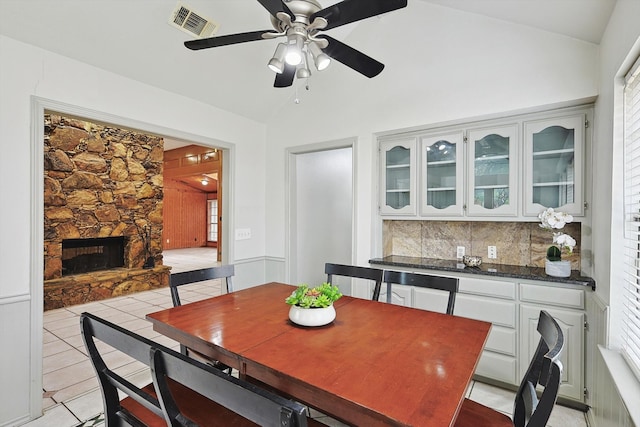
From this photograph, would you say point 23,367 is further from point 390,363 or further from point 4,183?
point 390,363

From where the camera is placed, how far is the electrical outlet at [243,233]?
3.78m

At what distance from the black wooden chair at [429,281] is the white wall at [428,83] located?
3.51 feet

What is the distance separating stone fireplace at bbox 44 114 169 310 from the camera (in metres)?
4.73

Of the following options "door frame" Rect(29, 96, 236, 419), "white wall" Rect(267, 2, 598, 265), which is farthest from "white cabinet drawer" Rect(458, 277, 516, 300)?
"door frame" Rect(29, 96, 236, 419)

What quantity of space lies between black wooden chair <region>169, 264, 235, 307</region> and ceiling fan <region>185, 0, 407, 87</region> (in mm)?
1429

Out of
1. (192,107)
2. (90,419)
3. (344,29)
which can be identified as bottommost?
(90,419)

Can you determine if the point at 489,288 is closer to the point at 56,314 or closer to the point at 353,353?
the point at 353,353

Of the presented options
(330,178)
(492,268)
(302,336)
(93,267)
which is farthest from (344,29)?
(93,267)

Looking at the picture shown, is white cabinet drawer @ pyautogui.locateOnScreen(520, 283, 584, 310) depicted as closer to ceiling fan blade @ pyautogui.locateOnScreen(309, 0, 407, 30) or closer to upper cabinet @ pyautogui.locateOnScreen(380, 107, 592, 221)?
upper cabinet @ pyautogui.locateOnScreen(380, 107, 592, 221)

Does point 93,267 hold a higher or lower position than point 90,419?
higher

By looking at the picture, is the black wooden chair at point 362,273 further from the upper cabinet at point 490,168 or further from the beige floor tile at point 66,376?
the beige floor tile at point 66,376

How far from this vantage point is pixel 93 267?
217 inches

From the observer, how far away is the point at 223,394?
873 mm

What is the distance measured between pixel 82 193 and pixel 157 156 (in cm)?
140
